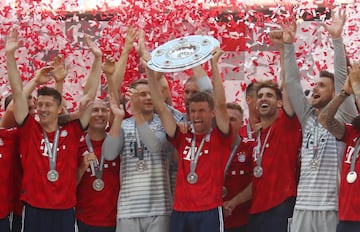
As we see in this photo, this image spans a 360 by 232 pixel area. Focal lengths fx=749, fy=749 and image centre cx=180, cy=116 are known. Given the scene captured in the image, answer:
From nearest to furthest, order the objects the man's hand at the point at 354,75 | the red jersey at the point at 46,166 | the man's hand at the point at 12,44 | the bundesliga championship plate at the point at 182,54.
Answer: the man's hand at the point at 354,75
the bundesliga championship plate at the point at 182,54
the red jersey at the point at 46,166
the man's hand at the point at 12,44

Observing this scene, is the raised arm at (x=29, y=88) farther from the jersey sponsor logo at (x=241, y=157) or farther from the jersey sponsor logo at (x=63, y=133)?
the jersey sponsor logo at (x=241, y=157)

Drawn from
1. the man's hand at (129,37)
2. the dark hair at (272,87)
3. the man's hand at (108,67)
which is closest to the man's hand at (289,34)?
the dark hair at (272,87)

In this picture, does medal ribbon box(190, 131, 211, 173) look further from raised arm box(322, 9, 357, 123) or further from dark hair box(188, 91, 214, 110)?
raised arm box(322, 9, 357, 123)

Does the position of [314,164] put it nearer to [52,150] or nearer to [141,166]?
[141,166]

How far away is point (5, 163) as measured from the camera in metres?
5.79

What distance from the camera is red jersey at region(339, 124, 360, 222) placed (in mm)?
5039

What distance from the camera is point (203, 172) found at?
5.44m

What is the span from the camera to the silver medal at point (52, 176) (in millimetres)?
5625

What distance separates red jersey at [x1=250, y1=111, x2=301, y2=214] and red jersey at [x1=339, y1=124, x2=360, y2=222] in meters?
0.57

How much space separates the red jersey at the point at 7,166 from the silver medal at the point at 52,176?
39 centimetres

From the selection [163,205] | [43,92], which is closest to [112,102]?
[43,92]

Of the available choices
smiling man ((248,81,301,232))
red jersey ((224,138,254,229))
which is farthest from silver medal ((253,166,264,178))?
red jersey ((224,138,254,229))

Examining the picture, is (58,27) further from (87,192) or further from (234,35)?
(87,192)

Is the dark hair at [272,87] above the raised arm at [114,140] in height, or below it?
above
